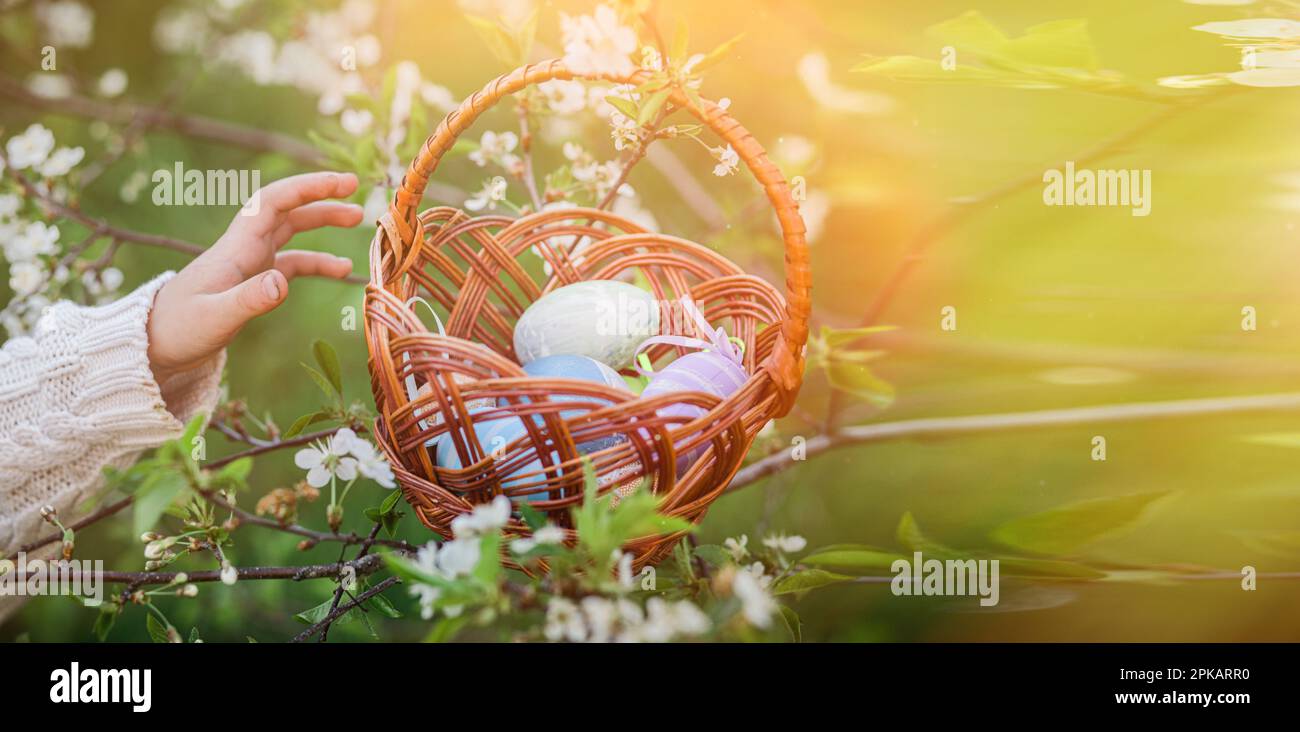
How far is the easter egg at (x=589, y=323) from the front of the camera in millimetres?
714

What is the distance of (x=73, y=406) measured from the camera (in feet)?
2.26

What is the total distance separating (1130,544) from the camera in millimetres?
946

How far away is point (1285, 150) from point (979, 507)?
1.57ft

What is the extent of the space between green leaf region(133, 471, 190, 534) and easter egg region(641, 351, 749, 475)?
0.29 metres

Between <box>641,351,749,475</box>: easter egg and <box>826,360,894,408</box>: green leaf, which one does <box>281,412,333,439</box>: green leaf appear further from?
<box>826,360,894,408</box>: green leaf

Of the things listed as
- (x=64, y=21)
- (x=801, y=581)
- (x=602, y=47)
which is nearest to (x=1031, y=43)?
(x=602, y=47)

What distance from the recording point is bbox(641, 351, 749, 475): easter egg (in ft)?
2.11

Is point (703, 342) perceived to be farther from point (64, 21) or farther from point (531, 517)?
point (64, 21)

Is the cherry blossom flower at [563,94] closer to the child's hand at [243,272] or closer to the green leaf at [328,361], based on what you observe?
the child's hand at [243,272]

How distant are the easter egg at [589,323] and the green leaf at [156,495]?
0.28m

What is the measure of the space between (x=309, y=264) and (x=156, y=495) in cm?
37

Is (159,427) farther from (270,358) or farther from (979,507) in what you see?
(979,507)

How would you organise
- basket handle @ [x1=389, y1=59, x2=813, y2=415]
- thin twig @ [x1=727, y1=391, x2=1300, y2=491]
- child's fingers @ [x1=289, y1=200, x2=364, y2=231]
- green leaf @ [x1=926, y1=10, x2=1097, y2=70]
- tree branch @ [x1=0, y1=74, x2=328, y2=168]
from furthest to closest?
tree branch @ [x1=0, y1=74, x2=328, y2=168] < thin twig @ [x1=727, y1=391, x2=1300, y2=491] < child's fingers @ [x1=289, y1=200, x2=364, y2=231] < green leaf @ [x1=926, y1=10, x2=1097, y2=70] < basket handle @ [x1=389, y1=59, x2=813, y2=415]

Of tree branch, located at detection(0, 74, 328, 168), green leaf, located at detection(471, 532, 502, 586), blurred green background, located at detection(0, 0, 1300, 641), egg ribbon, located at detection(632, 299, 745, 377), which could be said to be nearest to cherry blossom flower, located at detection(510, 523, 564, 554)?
green leaf, located at detection(471, 532, 502, 586)
